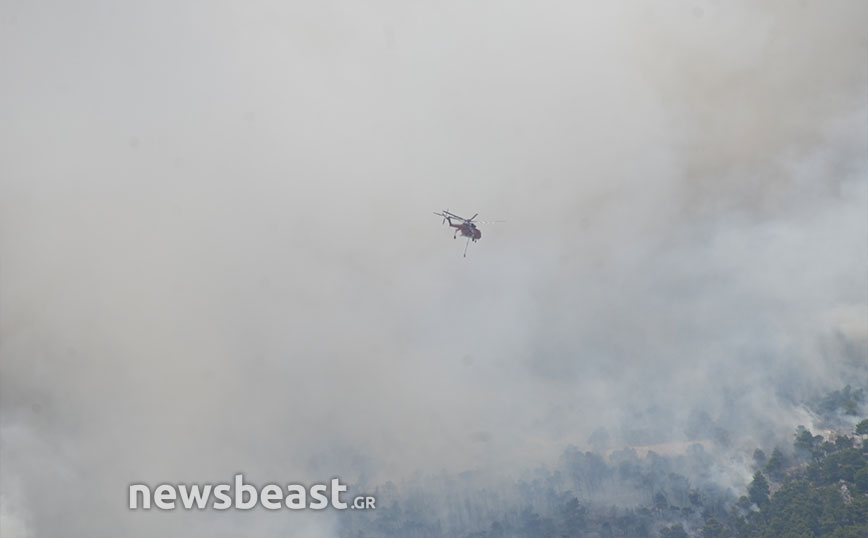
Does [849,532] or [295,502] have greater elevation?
[295,502]

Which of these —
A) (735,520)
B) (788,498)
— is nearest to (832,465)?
(788,498)

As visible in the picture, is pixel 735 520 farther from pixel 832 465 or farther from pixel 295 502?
pixel 295 502

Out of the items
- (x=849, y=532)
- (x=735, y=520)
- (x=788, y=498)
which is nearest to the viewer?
(x=849, y=532)

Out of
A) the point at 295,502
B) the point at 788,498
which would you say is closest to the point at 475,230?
the point at 295,502

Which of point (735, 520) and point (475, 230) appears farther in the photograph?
point (735, 520)

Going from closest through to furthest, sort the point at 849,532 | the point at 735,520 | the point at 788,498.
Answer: the point at 849,532 < the point at 788,498 < the point at 735,520

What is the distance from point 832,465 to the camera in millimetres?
185250

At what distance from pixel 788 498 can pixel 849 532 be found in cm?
3116

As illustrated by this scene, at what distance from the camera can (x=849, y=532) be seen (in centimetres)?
15300

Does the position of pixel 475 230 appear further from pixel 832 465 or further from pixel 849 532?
pixel 832 465

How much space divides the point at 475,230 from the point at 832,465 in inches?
4282

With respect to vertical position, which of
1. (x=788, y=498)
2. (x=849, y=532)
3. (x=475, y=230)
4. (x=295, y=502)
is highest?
(x=475, y=230)

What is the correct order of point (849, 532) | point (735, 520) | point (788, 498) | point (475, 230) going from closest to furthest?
point (475, 230) → point (849, 532) → point (788, 498) → point (735, 520)

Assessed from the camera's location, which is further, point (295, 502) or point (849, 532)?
point (295, 502)
